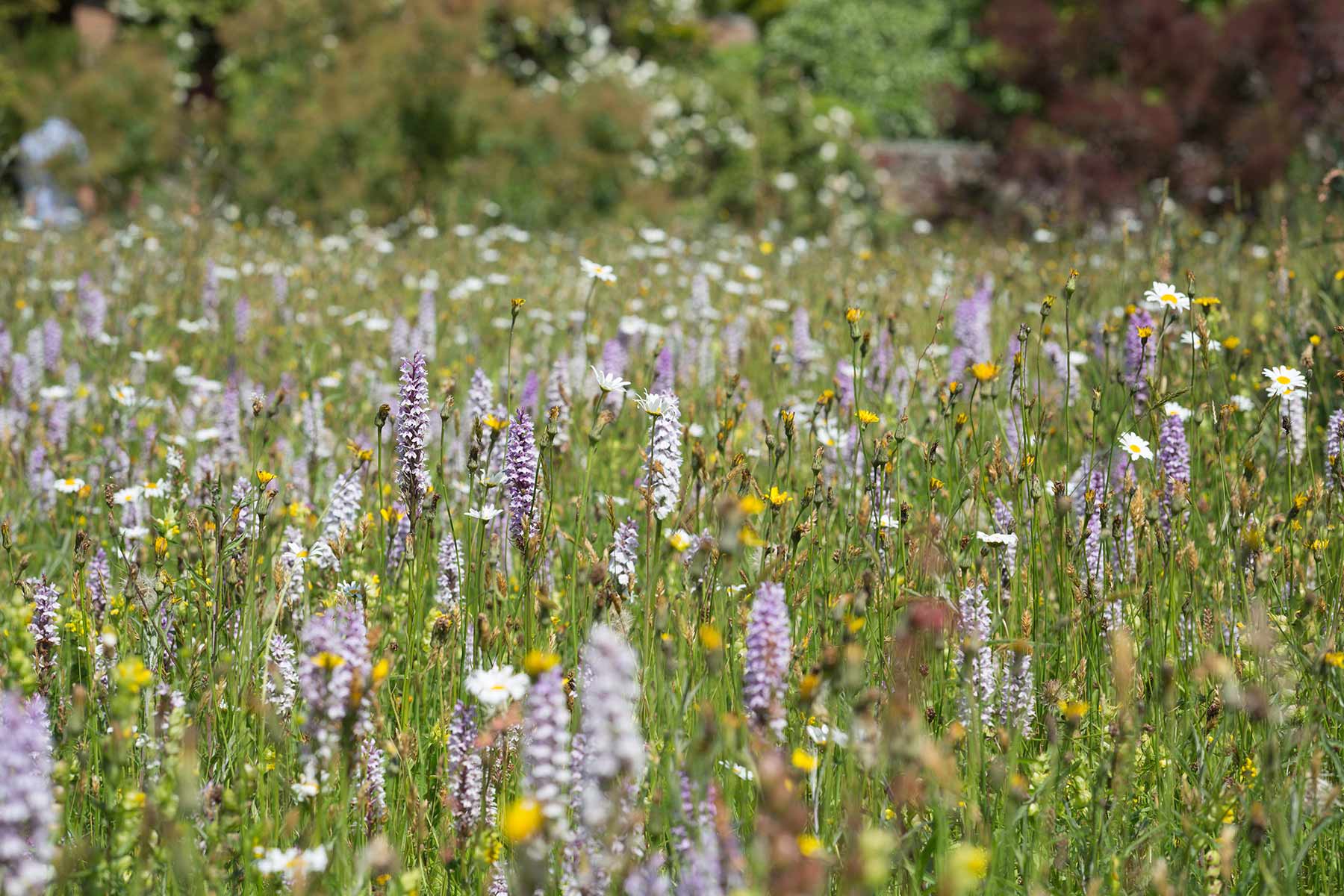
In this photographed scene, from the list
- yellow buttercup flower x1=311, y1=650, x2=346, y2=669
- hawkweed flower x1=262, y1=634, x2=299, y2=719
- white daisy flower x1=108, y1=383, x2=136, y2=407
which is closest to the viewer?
yellow buttercup flower x1=311, y1=650, x2=346, y2=669

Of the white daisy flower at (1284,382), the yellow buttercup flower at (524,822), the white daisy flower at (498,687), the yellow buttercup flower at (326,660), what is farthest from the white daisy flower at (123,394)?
the white daisy flower at (1284,382)

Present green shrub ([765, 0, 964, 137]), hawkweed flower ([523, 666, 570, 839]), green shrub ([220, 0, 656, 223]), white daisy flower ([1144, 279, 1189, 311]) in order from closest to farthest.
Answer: hawkweed flower ([523, 666, 570, 839]), white daisy flower ([1144, 279, 1189, 311]), green shrub ([220, 0, 656, 223]), green shrub ([765, 0, 964, 137])

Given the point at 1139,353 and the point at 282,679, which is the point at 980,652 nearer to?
the point at 282,679

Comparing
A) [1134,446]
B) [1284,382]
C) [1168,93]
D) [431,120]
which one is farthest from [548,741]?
[1168,93]

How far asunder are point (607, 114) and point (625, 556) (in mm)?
9964

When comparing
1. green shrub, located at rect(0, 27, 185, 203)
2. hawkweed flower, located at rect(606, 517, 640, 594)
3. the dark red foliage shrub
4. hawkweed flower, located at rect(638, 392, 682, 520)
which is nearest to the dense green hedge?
green shrub, located at rect(0, 27, 185, 203)

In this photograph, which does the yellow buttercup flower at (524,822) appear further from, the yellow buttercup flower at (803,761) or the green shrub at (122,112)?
the green shrub at (122,112)

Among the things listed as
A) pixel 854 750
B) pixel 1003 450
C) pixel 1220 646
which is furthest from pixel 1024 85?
pixel 854 750

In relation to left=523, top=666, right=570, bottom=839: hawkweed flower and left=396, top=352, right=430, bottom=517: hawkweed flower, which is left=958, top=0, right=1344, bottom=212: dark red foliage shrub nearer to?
left=396, top=352, right=430, bottom=517: hawkweed flower

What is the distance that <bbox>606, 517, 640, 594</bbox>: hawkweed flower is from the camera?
81.6 inches

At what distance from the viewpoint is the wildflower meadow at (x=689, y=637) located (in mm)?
1357

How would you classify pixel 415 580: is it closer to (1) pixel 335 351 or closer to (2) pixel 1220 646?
(2) pixel 1220 646

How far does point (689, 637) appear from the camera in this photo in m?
1.84

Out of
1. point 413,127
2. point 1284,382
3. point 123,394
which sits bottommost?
point 413,127
